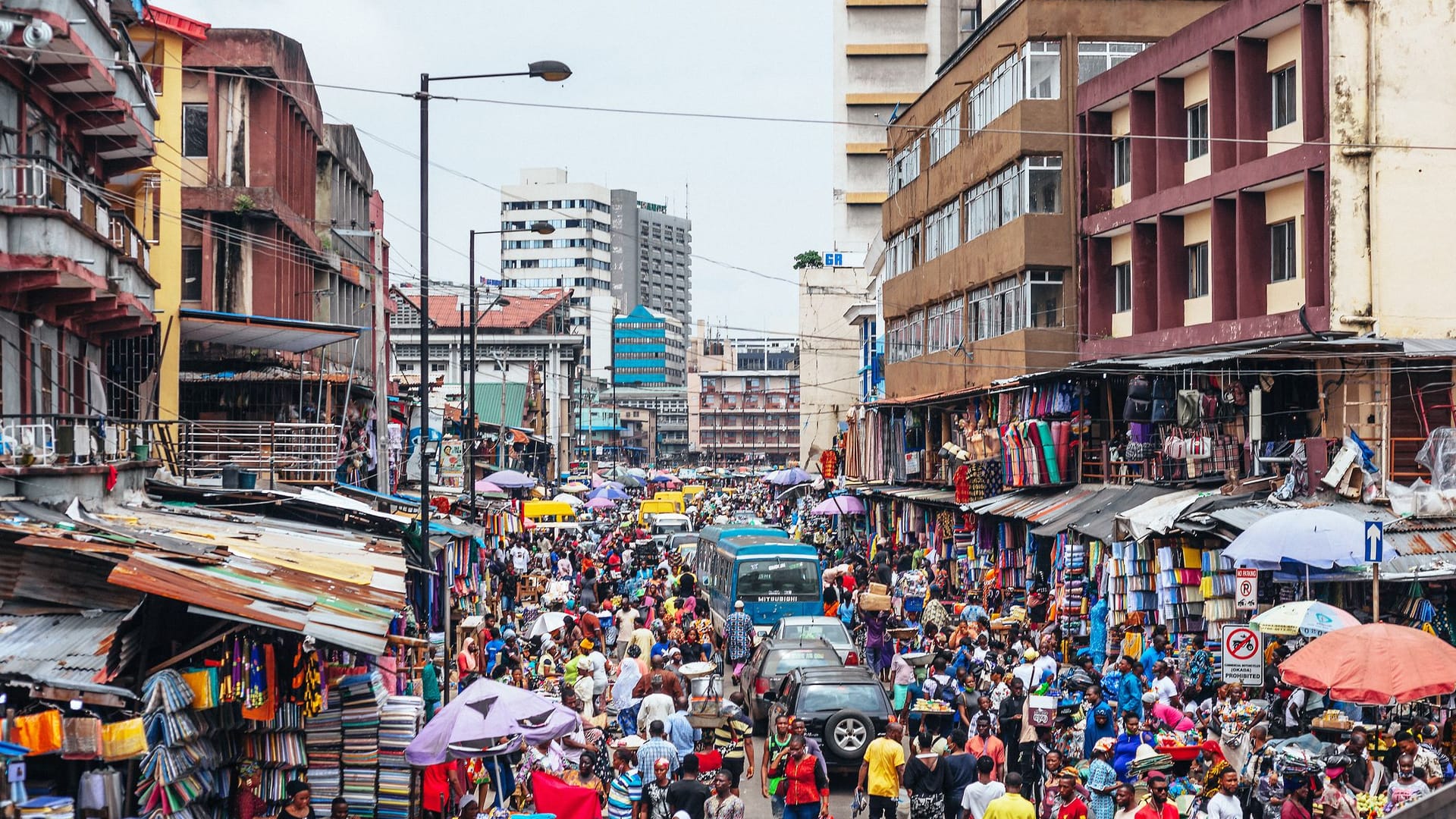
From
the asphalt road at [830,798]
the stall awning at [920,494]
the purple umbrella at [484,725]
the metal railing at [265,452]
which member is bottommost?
the asphalt road at [830,798]

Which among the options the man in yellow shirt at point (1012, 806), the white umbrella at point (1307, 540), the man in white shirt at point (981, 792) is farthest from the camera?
the white umbrella at point (1307, 540)

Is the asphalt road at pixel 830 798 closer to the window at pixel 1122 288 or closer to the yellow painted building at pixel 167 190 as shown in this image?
the yellow painted building at pixel 167 190

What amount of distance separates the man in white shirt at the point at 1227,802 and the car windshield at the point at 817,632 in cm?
1089

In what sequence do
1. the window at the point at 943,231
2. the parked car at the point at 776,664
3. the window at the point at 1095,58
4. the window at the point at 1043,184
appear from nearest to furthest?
the parked car at the point at 776,664
the window at the point at 1095,58
the window at the point at 1043,184
the window at the point at 943,231

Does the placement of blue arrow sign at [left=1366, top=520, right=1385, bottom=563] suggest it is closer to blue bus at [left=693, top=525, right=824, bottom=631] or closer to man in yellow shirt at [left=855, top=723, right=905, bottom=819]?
man in yellow shirt at [left=855, top=723, right=905, bottom=819]

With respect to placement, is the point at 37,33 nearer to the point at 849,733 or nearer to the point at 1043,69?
the point at 849,733

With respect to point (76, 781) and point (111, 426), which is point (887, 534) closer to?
point (111, 426)

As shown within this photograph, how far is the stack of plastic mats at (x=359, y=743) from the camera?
13953 millimetres

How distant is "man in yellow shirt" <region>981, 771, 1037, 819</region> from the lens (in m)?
12.6

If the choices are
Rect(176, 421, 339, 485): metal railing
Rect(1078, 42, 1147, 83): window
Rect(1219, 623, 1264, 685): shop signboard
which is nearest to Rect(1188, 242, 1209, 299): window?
Rect(1078, 42, 1147, 83): window

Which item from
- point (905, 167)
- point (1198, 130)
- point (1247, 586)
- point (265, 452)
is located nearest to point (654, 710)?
point (1247, 586)

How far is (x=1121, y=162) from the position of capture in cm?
3397

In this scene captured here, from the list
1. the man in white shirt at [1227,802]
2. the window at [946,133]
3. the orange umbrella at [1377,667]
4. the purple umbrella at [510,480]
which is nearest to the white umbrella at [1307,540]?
the orange umbrella at [1377,667]

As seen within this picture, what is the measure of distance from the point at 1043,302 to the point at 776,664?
1751 centimetres
